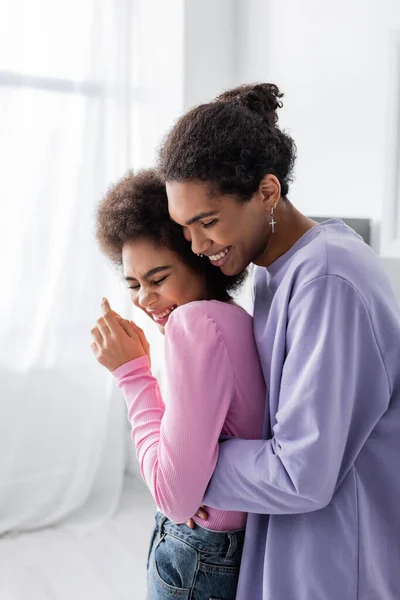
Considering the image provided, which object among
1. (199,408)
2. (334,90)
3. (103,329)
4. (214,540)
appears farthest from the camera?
(334,90)

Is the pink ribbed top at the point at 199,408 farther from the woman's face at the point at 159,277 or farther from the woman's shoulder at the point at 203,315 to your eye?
the woman's face at the point at 159,277

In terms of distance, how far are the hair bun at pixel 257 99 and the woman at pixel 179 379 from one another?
0.25 metres

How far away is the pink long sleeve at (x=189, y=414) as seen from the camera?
931 mm

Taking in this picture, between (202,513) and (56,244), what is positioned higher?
(56,244)

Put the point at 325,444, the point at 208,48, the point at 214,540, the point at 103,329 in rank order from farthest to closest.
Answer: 1. the point at 208,48
2. the point at 103,329
3. the point at 214,540
4. the point at 325,444

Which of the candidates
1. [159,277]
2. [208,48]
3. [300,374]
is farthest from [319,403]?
[208,48]

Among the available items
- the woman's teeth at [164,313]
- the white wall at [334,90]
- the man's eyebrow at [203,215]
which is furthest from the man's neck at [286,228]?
the white wall at [334,90]

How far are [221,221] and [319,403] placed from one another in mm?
301

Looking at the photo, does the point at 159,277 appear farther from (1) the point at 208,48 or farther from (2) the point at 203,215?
(1) the point at 208,48

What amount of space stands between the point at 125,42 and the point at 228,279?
1993mm

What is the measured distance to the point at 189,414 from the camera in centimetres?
93

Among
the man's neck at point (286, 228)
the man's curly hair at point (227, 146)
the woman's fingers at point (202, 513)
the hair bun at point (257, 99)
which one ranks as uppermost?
the hair bun at point (257, 99)

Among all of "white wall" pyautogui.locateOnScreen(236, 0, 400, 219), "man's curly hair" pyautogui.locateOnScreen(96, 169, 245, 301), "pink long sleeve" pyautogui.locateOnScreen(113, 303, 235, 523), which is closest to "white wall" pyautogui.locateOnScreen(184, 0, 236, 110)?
"white wall" pyautogui.locateOnScreen(236, 0, 400, 219)

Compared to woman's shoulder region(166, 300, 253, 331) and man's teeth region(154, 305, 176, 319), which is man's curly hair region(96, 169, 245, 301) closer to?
man's teeth region(154, 305, 176, 319)
